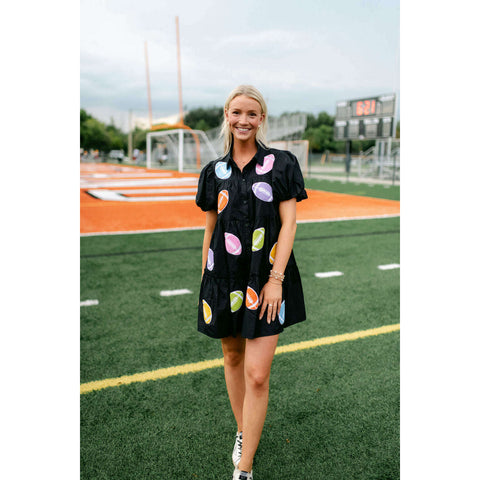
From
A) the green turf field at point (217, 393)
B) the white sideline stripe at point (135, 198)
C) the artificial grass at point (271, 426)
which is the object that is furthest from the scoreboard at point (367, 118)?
the artificial grass at point (271, 426)

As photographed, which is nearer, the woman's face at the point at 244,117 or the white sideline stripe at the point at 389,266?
the woman's face at the point at 244,117

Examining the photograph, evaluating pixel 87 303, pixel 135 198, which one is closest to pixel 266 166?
pixel 87 303

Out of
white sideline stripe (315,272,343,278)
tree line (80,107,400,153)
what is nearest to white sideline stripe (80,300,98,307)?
white sideline stripe (315,272,343,278)

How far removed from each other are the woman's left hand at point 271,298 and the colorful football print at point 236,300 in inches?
3.6

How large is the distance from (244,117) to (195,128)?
58978 mm

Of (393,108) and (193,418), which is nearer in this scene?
(193,418)

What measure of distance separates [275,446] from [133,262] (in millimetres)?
4175

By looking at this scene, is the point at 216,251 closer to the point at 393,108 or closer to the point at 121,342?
the point at 121,342

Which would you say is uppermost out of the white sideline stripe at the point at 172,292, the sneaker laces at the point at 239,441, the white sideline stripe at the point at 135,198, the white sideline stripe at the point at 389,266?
the white sideline stripe at the point at 135,198

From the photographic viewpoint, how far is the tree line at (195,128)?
56750 mm

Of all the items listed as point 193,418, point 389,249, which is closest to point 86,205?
point 389,249

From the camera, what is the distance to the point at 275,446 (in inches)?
101

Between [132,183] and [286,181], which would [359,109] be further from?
[286,181]

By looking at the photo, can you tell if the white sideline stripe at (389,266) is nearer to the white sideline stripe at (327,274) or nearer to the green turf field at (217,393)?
the green turf field at (217,393)
